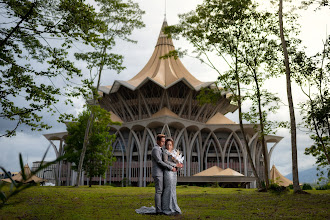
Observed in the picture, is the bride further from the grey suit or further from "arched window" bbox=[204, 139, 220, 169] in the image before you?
"arched window" bbox=[204, 139, 220, 169]

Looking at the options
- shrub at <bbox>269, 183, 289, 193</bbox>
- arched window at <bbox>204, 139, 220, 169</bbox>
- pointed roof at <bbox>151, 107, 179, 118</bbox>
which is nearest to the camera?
shrub at <bbox>269, 183, 289, 193</bbox>

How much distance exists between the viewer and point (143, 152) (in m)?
44.6

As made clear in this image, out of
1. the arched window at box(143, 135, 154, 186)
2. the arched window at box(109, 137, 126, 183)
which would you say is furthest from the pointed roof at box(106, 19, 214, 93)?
the arched window at box(109, 137, 126, 183)

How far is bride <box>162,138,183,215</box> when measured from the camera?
26.2ft

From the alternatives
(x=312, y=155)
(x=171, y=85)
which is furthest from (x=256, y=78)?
(x=171, y=85)

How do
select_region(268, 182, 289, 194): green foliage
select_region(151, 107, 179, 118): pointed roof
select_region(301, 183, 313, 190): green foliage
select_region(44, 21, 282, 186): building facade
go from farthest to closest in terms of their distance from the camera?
1. select_region(151, 107, 179, 118): pointed roof
2. select_region(44, 21, 282, 186): building facade
3. select_region(301, 183, 313, 190): green foliage
4. select_region(268, 182, 289, 194): green foliage

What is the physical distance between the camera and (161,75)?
46.4m

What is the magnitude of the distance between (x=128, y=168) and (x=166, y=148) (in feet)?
124

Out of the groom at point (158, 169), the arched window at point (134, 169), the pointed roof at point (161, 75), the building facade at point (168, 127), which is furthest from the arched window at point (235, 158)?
the groom at point (158, 169)

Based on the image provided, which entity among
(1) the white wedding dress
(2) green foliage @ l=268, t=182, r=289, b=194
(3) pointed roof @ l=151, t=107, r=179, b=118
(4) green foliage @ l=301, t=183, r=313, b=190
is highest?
(3) pointed roof @ l=151, t=107, r=179, b=118

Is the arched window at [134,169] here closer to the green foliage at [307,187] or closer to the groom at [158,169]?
the green foliage at [307,187]

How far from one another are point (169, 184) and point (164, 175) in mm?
273

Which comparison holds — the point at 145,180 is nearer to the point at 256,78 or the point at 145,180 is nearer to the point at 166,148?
the point at 256,78

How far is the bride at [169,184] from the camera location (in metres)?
7.98
